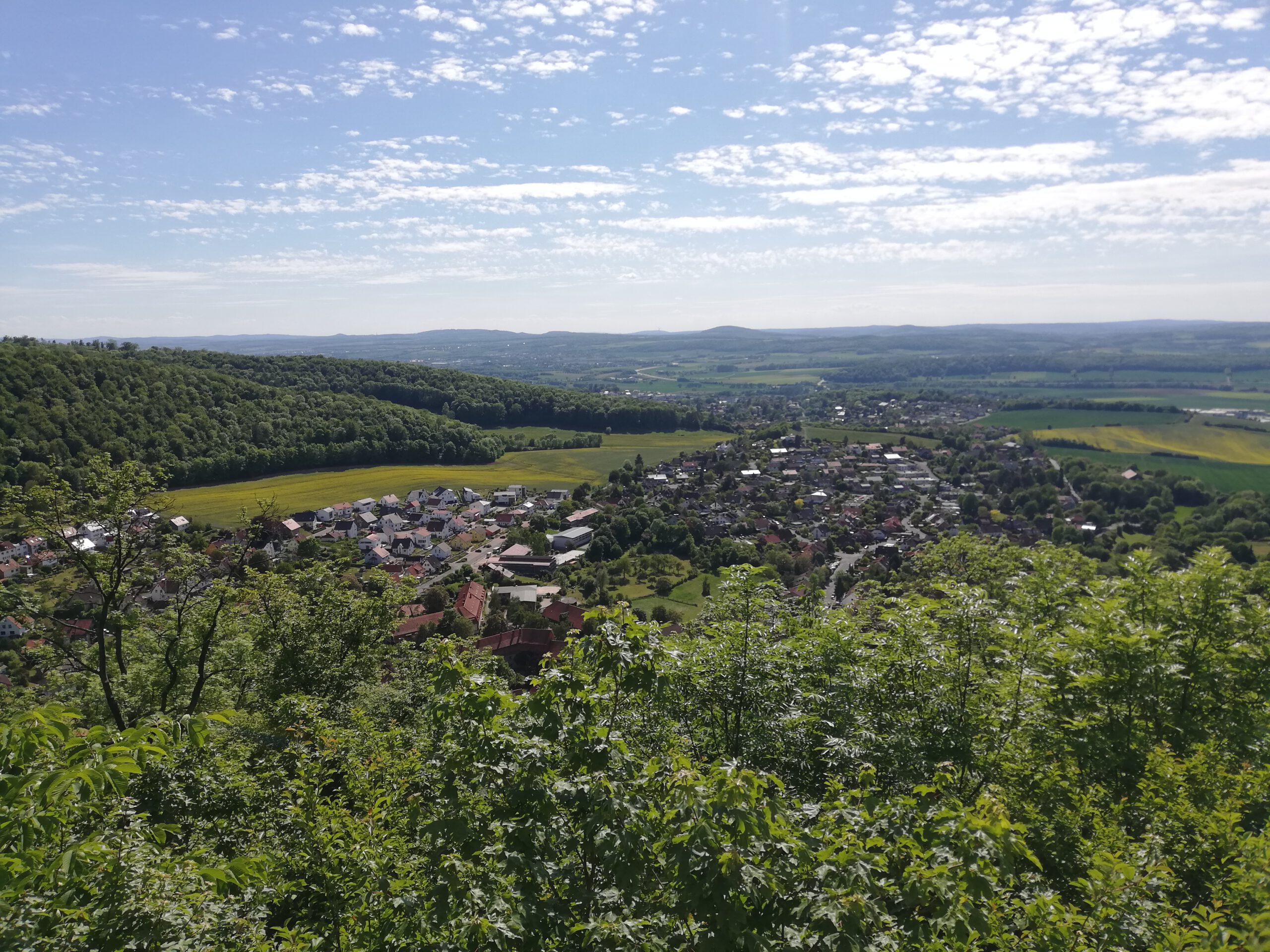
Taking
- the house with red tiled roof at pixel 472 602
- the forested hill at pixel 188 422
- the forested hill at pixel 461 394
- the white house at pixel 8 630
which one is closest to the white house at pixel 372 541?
the house with red tiled roof at pixel 472 602

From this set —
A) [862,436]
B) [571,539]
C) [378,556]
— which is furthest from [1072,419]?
[378,556]

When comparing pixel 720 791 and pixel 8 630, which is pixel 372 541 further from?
pixel 720 791

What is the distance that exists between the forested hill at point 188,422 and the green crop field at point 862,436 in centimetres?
7334

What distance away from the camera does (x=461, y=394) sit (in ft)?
492

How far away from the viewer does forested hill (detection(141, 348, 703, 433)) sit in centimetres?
14162

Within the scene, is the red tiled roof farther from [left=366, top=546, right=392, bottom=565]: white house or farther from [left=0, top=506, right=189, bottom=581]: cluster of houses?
[left=0, top=506, right=189, bottom=581]: cluster of houses

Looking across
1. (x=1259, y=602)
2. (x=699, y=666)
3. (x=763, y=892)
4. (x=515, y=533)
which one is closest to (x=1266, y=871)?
(x=763, y=892)

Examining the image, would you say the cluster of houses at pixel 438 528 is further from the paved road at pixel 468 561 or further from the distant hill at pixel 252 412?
the distant hill at pixel 252 412

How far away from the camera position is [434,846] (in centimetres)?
605

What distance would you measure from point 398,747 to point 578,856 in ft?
33.4

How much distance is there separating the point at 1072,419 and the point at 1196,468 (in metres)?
61.2

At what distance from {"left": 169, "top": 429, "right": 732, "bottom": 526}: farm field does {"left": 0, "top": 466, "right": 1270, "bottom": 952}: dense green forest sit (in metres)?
72.9

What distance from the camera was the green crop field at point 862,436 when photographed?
477 ft

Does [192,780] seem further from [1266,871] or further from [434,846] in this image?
[1266,871]
